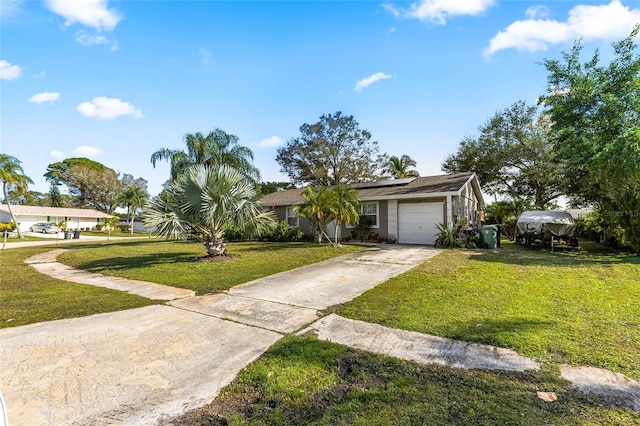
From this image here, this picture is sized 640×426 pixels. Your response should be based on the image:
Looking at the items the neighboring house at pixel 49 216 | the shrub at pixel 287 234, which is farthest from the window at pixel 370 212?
the neighboring house at pixel 49 216

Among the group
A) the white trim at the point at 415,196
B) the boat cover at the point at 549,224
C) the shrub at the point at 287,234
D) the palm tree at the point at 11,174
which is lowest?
the shrub at the point at 287,234

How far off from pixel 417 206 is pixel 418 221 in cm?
77

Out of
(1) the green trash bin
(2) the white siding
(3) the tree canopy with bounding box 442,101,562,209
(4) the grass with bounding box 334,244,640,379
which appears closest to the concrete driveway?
(4) the grass with bounding box 334,244,640,379

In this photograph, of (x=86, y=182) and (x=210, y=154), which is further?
(x=86, y=182)

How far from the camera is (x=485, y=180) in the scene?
2552 centimetres

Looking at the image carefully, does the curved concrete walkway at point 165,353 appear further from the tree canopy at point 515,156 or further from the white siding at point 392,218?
the tree canopy at point 515,156

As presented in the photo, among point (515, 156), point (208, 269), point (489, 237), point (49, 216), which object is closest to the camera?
point (208, 269)

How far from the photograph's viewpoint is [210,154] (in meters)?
22.6

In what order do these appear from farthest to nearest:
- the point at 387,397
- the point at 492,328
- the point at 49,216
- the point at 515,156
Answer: the point at 49,216
the point at 515,156
the point at 492,328
the point at 387,397

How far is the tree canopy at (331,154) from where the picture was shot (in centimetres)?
3303

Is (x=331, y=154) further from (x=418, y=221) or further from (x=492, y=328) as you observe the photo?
(x=492, y=328)

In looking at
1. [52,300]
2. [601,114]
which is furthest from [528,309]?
[601,114]

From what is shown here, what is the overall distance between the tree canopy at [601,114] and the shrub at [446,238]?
17.4 ft

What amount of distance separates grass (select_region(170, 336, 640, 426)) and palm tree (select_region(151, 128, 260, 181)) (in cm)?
2037
